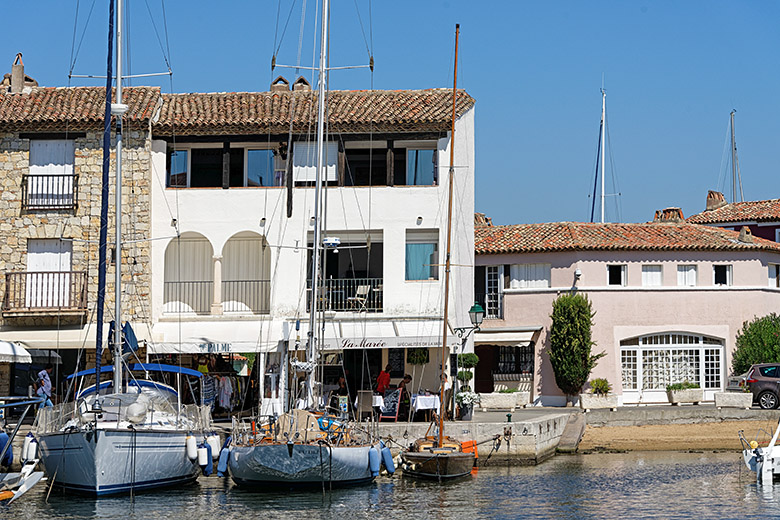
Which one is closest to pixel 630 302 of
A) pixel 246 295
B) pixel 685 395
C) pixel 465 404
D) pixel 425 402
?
pixel 685 395

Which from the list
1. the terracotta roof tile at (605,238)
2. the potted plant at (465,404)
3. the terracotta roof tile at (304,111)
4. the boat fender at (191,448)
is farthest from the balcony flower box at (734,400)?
the boat fender at (191,448)

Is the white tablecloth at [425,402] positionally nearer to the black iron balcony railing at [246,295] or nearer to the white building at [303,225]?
the white building at [303,225]

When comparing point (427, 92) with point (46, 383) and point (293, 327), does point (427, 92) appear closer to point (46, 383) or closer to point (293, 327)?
point (293, 327)

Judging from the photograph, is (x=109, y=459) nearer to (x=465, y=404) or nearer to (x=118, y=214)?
(x=118, y=214)

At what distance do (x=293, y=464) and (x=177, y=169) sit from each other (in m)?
13.7

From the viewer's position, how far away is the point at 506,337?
43531mm

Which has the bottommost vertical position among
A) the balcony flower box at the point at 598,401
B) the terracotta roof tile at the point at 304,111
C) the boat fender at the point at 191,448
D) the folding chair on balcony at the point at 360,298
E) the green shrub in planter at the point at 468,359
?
the boat fender at the point at 191,448

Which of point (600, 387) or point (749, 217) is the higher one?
point (749, 217)

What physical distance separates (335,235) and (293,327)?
3.25 m

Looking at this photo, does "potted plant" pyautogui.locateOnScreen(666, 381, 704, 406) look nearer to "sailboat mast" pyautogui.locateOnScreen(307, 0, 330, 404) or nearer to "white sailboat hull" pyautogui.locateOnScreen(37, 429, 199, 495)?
"sailboat mast" pyautogui.locateOnScreen(307, 0, 330, 404)

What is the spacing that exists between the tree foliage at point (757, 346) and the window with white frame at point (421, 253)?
13184 millimetres

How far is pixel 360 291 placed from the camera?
36.5 m

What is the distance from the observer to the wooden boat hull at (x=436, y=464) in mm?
28953

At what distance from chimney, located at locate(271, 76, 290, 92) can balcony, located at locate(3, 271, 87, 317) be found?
9.33 meters
